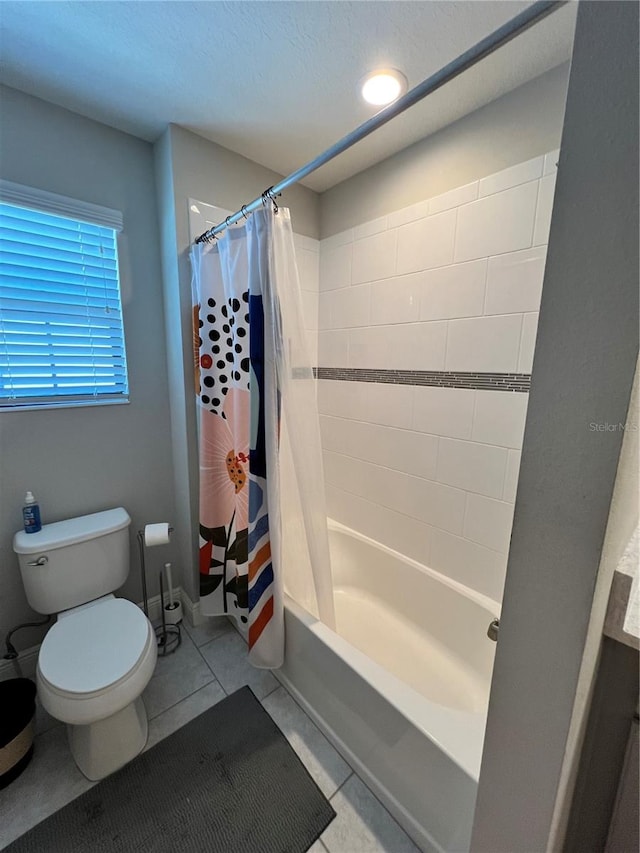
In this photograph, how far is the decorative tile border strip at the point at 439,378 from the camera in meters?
1.38

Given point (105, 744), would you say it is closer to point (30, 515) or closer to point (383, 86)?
point (30, 515)

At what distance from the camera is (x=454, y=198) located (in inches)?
58.3

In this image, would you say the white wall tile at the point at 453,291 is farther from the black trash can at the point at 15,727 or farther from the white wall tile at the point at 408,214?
the black trash can at the point at 15,727

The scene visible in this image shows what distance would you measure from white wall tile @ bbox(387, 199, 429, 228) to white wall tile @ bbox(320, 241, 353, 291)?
11.2 inches

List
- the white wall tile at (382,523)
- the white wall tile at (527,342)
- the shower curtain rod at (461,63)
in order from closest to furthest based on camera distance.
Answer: the shower curtain rod at (461,63) < the white wall tile at (527,342) < the white wall tile at (382,523)

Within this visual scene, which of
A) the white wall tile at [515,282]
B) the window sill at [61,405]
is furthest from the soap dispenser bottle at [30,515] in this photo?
the white wall tile at [515,282]

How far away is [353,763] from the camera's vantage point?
124 cm

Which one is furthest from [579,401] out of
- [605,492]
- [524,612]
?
[524,612]

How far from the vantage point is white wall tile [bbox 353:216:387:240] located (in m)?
1.77

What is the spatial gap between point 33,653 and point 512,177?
2837 mm

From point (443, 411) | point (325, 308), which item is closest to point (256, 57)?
point (325, 308)

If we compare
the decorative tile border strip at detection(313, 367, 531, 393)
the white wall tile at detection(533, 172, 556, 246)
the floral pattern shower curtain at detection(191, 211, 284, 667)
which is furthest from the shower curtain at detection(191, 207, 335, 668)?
the white wall tile at detection(533, 172, 556, 246)

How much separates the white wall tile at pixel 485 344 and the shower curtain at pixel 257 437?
71cm

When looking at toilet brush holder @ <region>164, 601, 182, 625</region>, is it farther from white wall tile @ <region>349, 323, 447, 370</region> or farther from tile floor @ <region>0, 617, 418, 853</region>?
white wall tile @ <region>349, 323, 447, 370</region>
